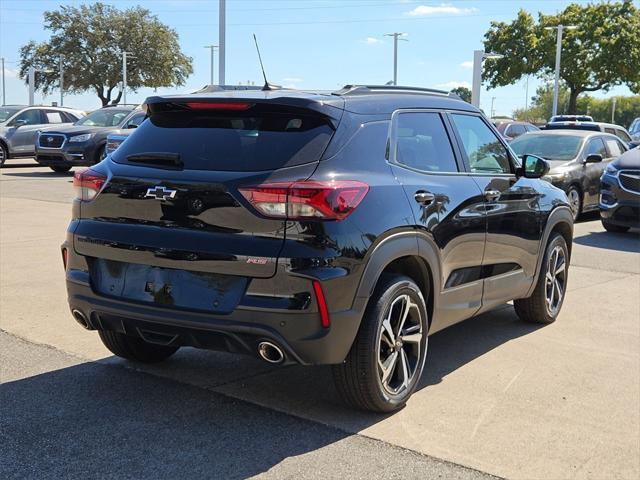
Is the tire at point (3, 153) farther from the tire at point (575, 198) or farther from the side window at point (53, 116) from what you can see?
the tire at point (575, 198)

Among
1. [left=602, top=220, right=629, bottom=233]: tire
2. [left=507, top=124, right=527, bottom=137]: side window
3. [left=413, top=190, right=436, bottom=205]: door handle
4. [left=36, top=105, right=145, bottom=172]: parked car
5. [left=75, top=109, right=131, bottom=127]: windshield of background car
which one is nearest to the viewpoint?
[left=413, top=190, right=436, bottom=205]: door handle

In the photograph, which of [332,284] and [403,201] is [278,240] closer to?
[332,284]

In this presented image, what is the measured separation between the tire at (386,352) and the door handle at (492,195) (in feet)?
3.63

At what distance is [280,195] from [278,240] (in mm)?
218

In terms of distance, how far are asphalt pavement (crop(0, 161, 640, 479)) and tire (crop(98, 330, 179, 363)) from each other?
0.29 ft

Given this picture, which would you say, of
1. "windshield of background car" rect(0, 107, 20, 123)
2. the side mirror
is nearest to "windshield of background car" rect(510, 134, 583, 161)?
the side mirror

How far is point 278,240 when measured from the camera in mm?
3648

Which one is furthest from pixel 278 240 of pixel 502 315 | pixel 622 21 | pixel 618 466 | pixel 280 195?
pixel 622 21

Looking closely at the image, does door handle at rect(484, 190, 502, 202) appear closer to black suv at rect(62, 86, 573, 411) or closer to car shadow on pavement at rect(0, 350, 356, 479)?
black suv at rect(62, 86, 573, 411)

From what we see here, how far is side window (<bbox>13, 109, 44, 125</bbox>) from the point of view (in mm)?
22453

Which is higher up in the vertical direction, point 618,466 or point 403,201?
point 403,201

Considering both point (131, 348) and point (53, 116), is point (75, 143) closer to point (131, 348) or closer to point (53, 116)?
point (53, 116)

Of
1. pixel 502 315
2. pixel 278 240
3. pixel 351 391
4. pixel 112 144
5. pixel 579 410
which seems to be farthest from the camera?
pixel 112 144

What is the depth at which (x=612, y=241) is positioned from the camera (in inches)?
455
